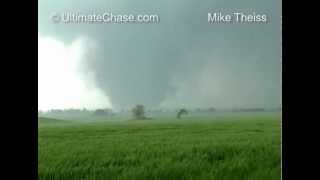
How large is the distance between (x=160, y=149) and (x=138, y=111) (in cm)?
21

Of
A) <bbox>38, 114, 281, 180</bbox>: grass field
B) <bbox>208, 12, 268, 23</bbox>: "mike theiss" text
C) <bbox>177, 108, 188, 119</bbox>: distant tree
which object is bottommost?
<bbox>38, 114, 281, 180</bbox>: grass field

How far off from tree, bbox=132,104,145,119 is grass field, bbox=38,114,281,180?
0.09ft

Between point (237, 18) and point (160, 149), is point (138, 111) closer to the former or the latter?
point (160, 149)

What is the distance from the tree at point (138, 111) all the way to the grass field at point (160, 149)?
0.09 ft

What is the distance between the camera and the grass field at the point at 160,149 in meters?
4.11

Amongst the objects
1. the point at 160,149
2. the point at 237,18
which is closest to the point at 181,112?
the point at 160,149

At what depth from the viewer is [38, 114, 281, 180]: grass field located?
4.11m

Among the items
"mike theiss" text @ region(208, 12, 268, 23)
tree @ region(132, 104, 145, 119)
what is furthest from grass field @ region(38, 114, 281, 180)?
Answer: "mike theiss" text @ region(208, 12, 268, 23)

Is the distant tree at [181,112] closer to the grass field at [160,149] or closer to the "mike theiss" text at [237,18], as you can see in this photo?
the grass field at [160,149]

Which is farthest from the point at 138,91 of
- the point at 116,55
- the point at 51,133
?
the point at 51,133

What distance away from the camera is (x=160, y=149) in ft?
13.6

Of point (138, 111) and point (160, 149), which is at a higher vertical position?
point (138, 111)

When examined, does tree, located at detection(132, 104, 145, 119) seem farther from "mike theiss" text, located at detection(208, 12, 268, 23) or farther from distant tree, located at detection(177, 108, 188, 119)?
"mike theiss" text, located at detection(208, 12, 268, 23)
